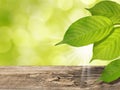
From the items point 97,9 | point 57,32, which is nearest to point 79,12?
point 57,32

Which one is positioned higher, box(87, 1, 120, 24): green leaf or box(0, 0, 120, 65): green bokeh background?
box(87, 1, 120, 24): green leaf

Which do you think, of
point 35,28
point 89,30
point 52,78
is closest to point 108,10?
point 89,30

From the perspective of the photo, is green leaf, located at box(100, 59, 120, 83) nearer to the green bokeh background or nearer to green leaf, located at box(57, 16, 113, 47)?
green leaf, located at box(57, 16, 113, 47)

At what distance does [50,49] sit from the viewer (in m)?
0.92

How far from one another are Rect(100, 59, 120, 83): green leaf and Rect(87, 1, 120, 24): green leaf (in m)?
0.08

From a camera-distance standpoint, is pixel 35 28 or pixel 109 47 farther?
pixel 35 28

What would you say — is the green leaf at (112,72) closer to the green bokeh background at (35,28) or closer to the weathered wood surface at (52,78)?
the weathered wood surface at (52,78)

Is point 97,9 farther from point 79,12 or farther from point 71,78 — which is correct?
point 79,12

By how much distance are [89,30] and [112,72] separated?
95mm

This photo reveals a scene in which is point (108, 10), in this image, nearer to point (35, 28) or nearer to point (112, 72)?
point (112, 72)

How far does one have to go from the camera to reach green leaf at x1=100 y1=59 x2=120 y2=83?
0.59 m

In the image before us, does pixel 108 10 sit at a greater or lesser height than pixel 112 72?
greater

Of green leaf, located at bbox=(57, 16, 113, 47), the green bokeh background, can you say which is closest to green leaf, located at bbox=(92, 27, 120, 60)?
green leaf, located at bbox=(57, 16, 113, 47)

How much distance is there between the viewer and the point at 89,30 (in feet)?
1.90
